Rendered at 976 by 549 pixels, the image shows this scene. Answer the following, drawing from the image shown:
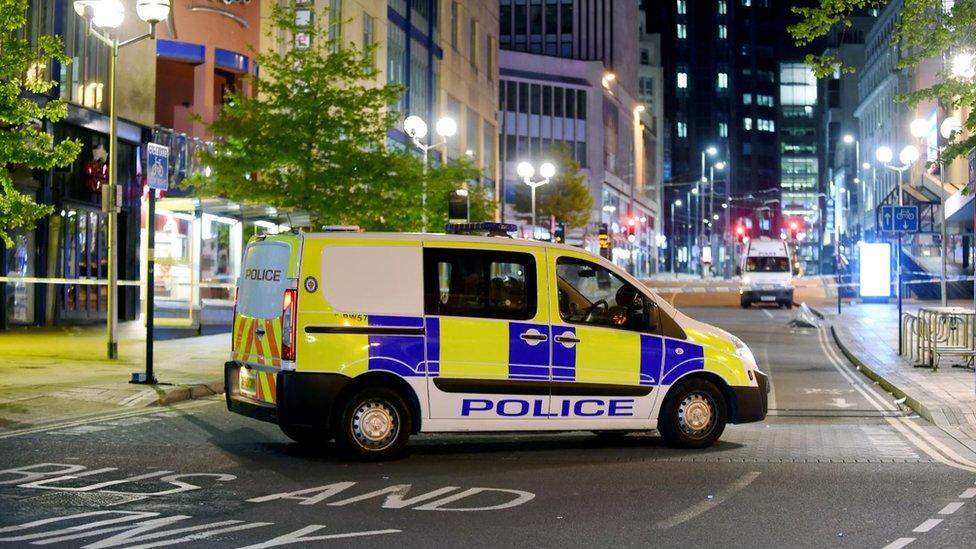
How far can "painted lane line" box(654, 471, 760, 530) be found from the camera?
8469mm

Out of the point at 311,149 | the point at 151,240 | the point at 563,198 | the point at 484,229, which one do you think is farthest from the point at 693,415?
the point at 563,198

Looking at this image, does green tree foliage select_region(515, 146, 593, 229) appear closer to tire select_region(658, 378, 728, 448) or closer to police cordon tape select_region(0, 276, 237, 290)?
police cordon tape select_region(0, 276, 237, 290)

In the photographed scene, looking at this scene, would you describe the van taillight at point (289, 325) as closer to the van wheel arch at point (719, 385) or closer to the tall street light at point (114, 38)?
the van wheel arch at point (719, 385)

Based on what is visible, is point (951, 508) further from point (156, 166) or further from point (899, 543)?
point (156, 166)

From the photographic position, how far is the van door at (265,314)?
10930mm

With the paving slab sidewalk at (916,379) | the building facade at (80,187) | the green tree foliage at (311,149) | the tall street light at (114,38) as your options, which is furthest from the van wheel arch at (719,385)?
the building facade at (80,187)

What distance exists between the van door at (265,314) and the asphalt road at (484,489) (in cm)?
71

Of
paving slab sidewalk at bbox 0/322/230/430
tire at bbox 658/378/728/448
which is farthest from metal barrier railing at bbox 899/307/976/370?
paving slab sidewalk at bbox 0/322/230/430

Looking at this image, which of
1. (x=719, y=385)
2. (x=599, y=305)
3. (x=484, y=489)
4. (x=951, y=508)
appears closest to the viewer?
(x=951, y=508)

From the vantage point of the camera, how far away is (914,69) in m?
81.8

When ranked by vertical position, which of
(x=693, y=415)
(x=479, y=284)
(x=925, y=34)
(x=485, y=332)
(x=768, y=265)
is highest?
(x=925, y=34)

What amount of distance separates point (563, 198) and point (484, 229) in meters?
81.4

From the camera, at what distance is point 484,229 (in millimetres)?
12086

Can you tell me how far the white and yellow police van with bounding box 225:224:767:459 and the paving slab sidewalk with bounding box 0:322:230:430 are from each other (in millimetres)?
3579
